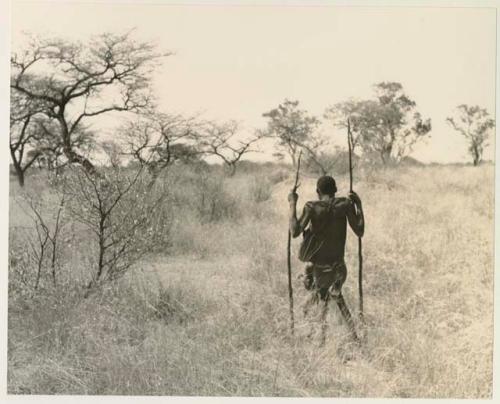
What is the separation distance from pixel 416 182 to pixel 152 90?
1.98 m

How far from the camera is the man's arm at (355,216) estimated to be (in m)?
3.75

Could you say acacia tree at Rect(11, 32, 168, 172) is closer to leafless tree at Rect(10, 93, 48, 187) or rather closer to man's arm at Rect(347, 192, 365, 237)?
leafless tree at Rect(10, 93, 48, 187)

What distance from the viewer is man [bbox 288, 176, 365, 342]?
12.3 feet

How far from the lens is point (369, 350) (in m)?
3.71

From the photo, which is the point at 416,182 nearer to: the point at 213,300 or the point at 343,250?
the point at 343,250

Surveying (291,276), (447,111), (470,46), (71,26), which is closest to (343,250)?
(291,276)

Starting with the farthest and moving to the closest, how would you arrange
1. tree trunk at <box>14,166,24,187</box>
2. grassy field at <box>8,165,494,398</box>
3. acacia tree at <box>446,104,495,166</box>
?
tree trunk at <box>14,166,24,187</box>
acacia tree at <box>446,104,495,166</box>
grassy field at <box>8,165,494,398</box>

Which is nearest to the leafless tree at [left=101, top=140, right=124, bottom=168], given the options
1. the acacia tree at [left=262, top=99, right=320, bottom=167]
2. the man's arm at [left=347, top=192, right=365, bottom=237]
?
the acacia tree at [left=262, top=99, right=320, bottom=167]

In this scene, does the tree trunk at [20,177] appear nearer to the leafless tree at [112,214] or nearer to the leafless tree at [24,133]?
the leafless tree at [24,133]

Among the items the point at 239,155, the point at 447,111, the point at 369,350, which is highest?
the point at 447,111

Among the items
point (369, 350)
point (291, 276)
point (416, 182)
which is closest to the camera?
point (369, 350)

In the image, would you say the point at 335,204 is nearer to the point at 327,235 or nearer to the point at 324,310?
the point at 327,235

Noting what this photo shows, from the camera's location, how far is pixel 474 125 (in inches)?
157

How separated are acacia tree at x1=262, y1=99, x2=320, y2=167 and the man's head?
415 millimetres
